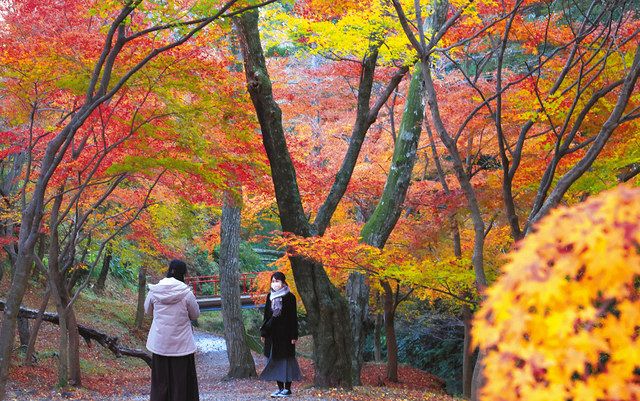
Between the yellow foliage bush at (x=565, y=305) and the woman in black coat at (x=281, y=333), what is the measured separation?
5.95m

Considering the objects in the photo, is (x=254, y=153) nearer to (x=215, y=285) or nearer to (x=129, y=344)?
(x=129, y=344)

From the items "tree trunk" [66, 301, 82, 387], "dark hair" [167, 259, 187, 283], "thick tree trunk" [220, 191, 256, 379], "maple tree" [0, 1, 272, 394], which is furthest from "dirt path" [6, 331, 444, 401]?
"dark hair" [167, 259, 187, 283]

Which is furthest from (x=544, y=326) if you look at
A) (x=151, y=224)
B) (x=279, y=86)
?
(x=151, y=224)

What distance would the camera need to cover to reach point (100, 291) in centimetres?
2253

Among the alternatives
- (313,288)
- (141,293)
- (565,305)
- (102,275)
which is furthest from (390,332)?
(565,305)

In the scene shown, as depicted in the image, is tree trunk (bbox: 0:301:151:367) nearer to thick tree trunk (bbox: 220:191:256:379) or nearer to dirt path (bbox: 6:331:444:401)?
dirt path (bbox: 6:331:444:401)

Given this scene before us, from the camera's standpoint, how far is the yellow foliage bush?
145 cm

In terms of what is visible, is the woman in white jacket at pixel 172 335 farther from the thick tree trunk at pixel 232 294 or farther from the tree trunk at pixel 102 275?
the tree trunk at pixel 102 275

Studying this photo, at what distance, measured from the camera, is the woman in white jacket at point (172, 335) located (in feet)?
17.4

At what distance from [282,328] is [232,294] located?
6.11 m

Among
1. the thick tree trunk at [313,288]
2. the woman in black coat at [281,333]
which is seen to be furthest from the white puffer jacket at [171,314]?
the thick tree trunk at [313,288]

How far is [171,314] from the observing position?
5.33 m

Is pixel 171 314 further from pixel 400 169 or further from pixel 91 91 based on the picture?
pixel 400 169

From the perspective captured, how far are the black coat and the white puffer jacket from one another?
211 centimetres
